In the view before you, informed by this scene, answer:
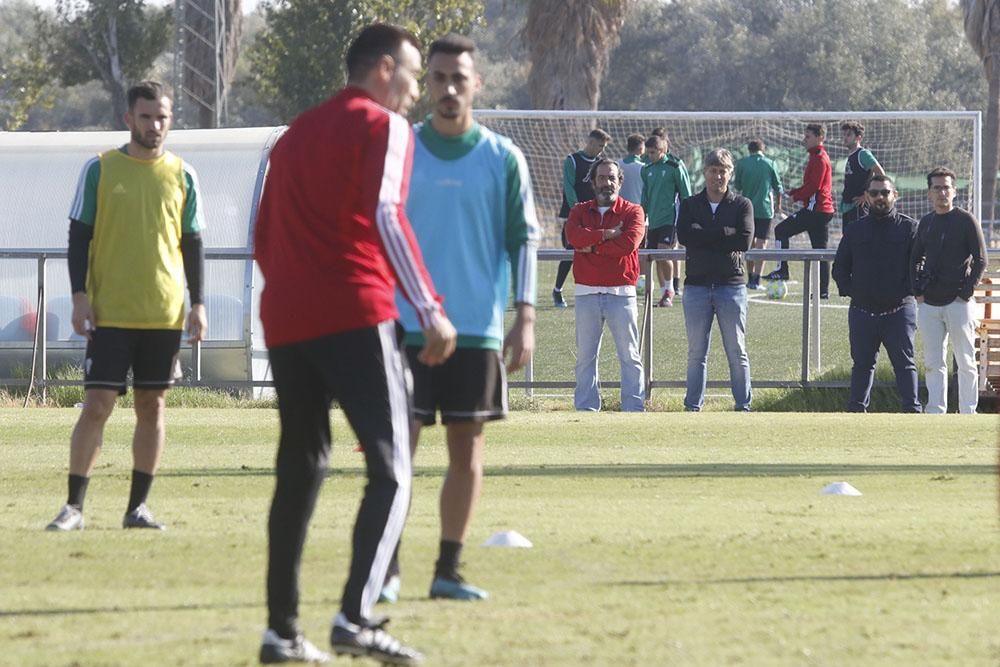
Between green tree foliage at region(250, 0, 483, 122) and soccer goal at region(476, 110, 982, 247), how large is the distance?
13.2 meters

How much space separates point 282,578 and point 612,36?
34.5m

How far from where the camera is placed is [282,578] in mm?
5359

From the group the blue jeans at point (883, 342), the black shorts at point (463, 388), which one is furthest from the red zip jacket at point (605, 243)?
the black shorts at point (463, 388)

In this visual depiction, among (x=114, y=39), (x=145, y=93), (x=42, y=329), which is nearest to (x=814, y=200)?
(x=42, y=329)

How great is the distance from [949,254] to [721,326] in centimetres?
207

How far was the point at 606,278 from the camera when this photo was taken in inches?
643

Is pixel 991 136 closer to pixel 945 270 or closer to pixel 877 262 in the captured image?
pixel 945 270

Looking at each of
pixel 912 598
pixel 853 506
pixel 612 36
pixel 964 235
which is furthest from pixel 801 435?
pixel 612 36

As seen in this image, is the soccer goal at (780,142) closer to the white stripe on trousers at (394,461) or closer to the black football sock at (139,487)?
the black football sock at (139,487)

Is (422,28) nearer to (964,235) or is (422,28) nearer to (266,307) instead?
(964,235)

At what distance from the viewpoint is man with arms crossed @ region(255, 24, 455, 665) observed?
532 centimetres

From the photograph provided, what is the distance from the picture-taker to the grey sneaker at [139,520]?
8.37 m

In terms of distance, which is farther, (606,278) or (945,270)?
(606,278)

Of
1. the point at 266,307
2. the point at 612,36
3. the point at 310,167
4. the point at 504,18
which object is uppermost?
the point at 504,18
